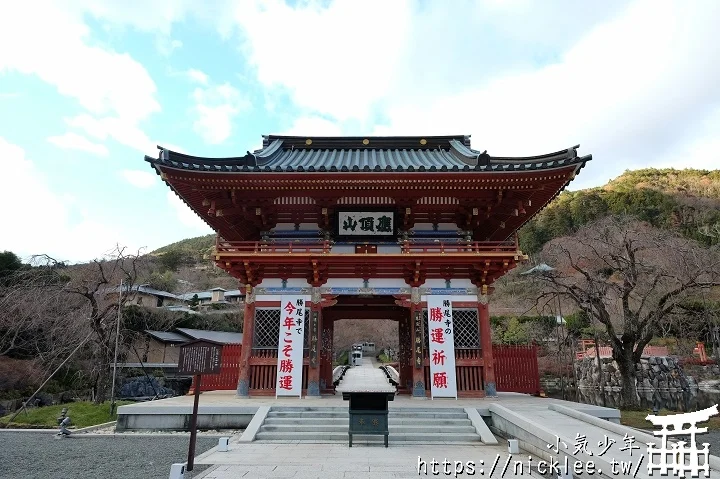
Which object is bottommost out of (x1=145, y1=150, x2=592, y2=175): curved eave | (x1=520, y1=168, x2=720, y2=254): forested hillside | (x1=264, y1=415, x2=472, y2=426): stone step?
(x1=264, y1=415, x2=472, y2=426): stone step

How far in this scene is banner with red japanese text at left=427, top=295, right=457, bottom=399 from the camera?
465 inches

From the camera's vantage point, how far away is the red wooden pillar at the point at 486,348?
1192 cm

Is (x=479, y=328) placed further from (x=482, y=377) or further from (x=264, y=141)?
(x=264, y=141)

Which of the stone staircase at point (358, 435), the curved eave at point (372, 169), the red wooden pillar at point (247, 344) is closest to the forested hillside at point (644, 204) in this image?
the curved eave at point (372, 169)

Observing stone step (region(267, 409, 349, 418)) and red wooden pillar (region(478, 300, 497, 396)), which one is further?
red wooden pillar (region(478, 300, 497, 396))

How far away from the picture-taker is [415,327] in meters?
12.3

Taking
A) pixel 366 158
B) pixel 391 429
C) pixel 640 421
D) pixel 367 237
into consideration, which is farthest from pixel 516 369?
pixel 366 158

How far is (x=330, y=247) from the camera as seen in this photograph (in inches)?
481

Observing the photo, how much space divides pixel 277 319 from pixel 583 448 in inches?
338

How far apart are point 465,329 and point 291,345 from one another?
17.1 feet

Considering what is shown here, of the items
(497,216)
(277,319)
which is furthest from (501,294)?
(277,319)

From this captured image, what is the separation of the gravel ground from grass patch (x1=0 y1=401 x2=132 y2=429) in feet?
4.29

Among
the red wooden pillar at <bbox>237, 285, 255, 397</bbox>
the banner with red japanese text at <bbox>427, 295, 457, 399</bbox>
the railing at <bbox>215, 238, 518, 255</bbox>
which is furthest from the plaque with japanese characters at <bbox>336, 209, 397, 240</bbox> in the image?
the red wooden pillar at <bbox>237, 285, 255, 397</bbox>

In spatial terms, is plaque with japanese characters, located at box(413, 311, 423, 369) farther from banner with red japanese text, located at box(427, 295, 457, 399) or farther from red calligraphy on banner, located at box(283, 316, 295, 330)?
red calligraphy on banner, located at box(283, 316, 295, 330)
